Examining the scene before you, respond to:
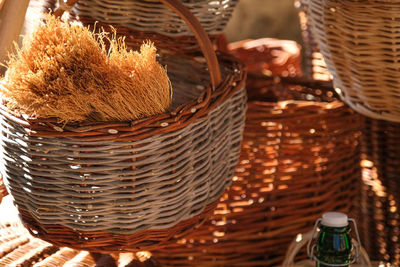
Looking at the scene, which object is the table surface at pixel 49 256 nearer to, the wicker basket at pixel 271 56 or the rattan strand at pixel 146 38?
the rattan strand at pixel 146 38

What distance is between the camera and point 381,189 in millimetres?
1151

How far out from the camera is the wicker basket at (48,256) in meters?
0.84

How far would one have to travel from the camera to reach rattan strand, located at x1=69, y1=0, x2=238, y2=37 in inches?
34.8

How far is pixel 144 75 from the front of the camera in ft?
2.25

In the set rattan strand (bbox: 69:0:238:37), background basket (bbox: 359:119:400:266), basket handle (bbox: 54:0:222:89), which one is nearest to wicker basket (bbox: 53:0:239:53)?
rattan strand (bbox: 69:0:238:37)

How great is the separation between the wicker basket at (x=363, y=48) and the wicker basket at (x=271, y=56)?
2.27ft

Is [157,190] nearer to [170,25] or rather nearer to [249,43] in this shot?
[170,25]

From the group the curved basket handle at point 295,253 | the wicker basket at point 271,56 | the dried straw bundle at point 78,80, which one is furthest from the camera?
Result: the wicker basket at point 271,56

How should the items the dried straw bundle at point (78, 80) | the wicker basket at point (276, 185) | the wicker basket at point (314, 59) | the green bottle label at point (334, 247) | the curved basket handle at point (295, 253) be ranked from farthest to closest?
the wicker basket at point (314, 59) → the wicker basket at point (276, 185) → the curved basket handle at point (295, 253) → the green bottle label at point (334, 247) → the dried straw bundle at point (78, 80)

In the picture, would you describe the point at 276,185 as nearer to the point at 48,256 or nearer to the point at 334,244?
the point at 334,244

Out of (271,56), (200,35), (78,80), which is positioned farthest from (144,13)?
(271,56)

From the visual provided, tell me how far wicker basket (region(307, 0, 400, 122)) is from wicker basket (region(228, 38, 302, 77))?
69 centimetres

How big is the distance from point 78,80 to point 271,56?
3.78ft

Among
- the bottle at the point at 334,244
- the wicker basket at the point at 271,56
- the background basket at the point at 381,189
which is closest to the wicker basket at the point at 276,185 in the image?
the background basket at the point at 381,189
